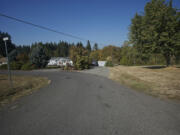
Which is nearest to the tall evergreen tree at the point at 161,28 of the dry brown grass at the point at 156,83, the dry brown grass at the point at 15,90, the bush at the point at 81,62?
the dry brown grass at the point at 156,83

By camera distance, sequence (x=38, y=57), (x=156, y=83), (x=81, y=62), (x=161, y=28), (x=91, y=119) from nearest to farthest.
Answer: (x=91, y=119) → (x=156, y=83) → (x=161, y=28) → (x=81, y=62) → (x=38, y=57)

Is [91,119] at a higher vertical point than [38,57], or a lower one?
lower

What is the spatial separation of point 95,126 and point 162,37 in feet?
63.6

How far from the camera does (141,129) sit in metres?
2.65

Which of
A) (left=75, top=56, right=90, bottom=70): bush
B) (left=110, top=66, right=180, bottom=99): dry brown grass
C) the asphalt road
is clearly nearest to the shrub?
(left=75, top=56, right=90, bottom=70): bush

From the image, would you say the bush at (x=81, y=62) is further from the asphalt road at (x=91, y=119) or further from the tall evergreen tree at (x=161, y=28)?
the asphalt road at (x=91, y=119)

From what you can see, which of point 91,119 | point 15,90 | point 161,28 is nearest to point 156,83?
point 91,119

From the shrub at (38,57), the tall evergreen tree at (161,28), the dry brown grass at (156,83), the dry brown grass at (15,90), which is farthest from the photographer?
the shrub at (38,57)

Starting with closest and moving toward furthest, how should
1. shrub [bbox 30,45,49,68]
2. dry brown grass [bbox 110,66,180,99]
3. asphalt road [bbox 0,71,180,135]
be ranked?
1. asphalt road [bbox 0,71,180,135]
2. dry brown grass [bbox 110,66,180,99]
3. shrub [bbox 30,45,49,68]

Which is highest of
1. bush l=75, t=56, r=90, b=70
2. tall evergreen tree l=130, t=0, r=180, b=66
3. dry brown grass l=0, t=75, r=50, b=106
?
tall evergreen tree l=130, t=0, r=180, b=66

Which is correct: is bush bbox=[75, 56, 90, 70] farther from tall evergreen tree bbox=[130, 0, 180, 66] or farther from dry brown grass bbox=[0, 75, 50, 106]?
dry brown grass bbox=[0, 75, 50, 106]

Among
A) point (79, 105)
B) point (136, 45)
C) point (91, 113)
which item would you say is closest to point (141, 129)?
point (91, 113)

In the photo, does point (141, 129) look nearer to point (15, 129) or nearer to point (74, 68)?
point (15, 129)

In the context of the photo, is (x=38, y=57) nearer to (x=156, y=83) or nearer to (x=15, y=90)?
(x=15, y=90)
